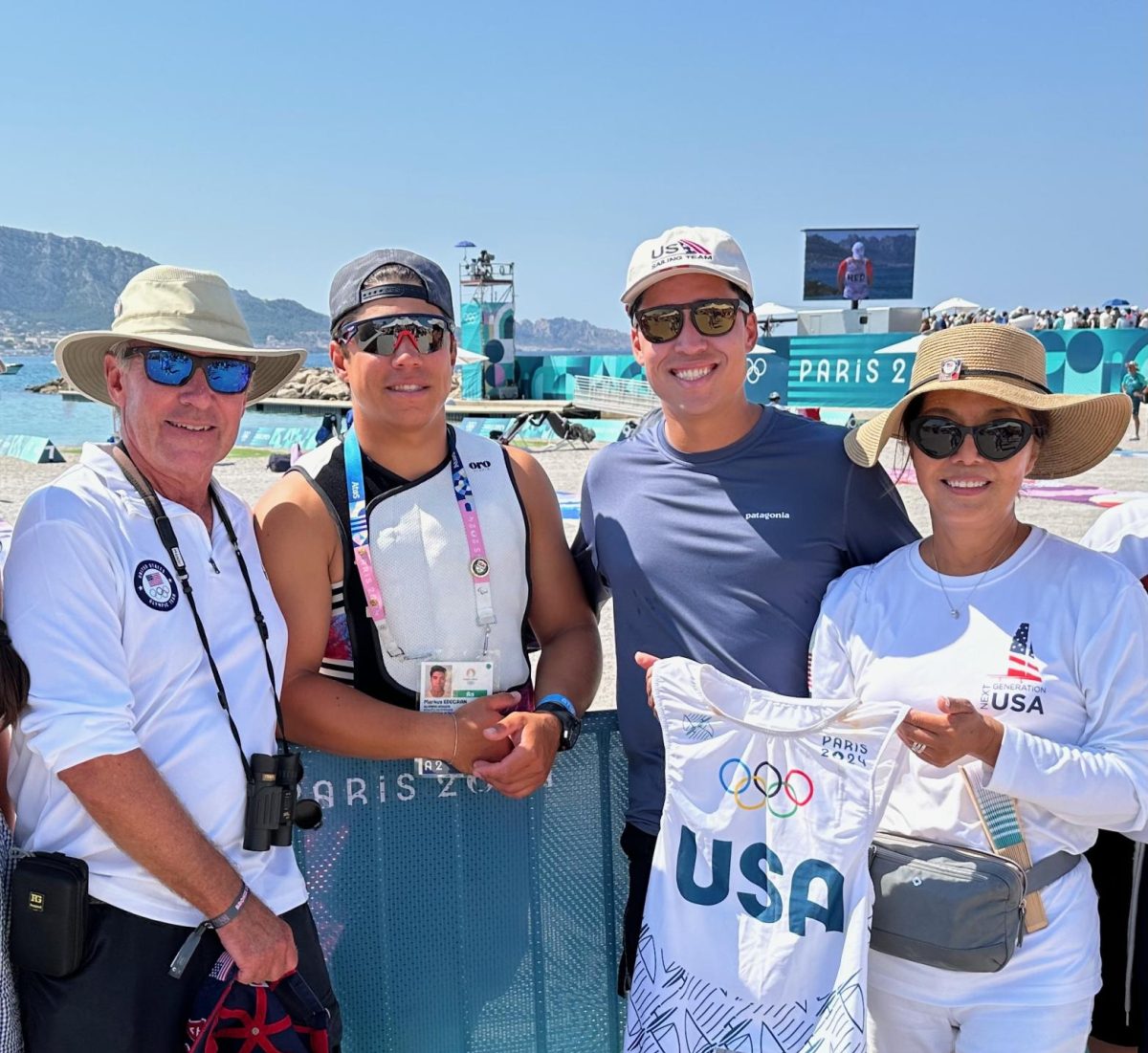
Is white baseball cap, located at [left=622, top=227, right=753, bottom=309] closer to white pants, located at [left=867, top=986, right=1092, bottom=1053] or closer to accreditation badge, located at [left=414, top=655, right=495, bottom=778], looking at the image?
accreditation badge, located at [left=414, top=655, right=495, bottom=778]

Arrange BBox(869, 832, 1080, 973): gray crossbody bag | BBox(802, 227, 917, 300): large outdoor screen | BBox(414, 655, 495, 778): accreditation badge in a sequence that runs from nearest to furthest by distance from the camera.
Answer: BBox(869, 832, 1080, 973): gray crossbody bag → BBox(414, 655, 495, 778): accreditation badge → BBox(802, 227, 917, 300): large outdoor screen

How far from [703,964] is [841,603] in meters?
0.93

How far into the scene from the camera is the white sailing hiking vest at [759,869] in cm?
211

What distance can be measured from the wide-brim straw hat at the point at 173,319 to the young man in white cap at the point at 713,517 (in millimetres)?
1097

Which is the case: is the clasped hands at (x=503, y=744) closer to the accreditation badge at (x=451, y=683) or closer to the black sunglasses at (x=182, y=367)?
the accreditation badge at (x=451, y=683)

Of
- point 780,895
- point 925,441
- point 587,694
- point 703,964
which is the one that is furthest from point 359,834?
point 925,441

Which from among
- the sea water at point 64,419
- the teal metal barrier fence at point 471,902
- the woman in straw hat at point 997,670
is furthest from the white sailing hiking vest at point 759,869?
the sea water at point 64,419

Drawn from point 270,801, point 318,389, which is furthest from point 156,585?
point 318,389

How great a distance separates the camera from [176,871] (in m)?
1.97

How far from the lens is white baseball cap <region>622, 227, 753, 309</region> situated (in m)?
2.64

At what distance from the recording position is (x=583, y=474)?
8.75 meters

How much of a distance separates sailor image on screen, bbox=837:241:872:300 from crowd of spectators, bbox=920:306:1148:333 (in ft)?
50.5

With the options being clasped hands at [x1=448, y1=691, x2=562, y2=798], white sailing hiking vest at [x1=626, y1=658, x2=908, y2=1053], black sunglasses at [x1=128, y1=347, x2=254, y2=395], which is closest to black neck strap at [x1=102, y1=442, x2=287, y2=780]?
black sunglasses at [x1=128, y1=347, x2=254, y2=395]

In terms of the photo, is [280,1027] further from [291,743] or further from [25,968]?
Answer: [291,743]
